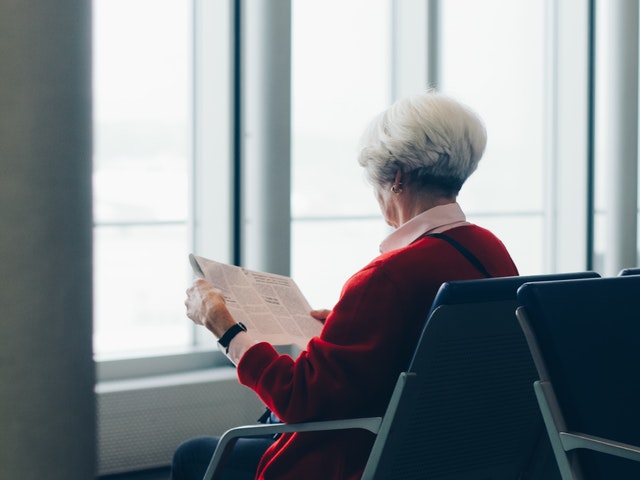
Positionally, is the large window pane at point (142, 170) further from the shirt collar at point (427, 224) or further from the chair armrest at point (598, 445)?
the chair armrest at point (598, 445)

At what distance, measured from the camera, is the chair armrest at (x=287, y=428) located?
1586mm

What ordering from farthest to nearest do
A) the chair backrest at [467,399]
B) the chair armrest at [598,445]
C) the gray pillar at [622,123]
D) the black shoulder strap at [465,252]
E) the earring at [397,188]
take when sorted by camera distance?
the gray pillar at [622,123] → the earring at [397,188] → the black shoulder strap at [465,252] → the chair backrest at [467,399] → the chair armrest at [598,445]

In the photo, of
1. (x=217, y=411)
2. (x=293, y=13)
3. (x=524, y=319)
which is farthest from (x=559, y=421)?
(x=293, y=13)

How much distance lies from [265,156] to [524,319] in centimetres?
218

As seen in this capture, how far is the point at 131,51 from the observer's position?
11.3 feet

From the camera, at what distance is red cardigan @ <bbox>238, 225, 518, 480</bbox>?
5.30ft

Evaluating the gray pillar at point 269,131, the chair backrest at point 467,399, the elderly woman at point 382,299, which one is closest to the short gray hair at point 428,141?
the elderly woman at point 382,299

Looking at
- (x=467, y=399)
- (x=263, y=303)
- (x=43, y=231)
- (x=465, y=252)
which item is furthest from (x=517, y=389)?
(x=43, y=231)

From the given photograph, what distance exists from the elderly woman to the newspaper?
6 centimetres

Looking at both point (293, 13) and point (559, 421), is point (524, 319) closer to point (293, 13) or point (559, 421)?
point (559, 421)

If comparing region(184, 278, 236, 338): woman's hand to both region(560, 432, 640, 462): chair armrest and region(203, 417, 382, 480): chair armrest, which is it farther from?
region(560, 432, 640, 462): chair armrest

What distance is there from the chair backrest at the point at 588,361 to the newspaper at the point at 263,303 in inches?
25.0

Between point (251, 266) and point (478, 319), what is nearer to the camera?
point (478, 319)

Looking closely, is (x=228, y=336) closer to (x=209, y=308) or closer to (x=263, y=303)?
(x=209, y=308)
